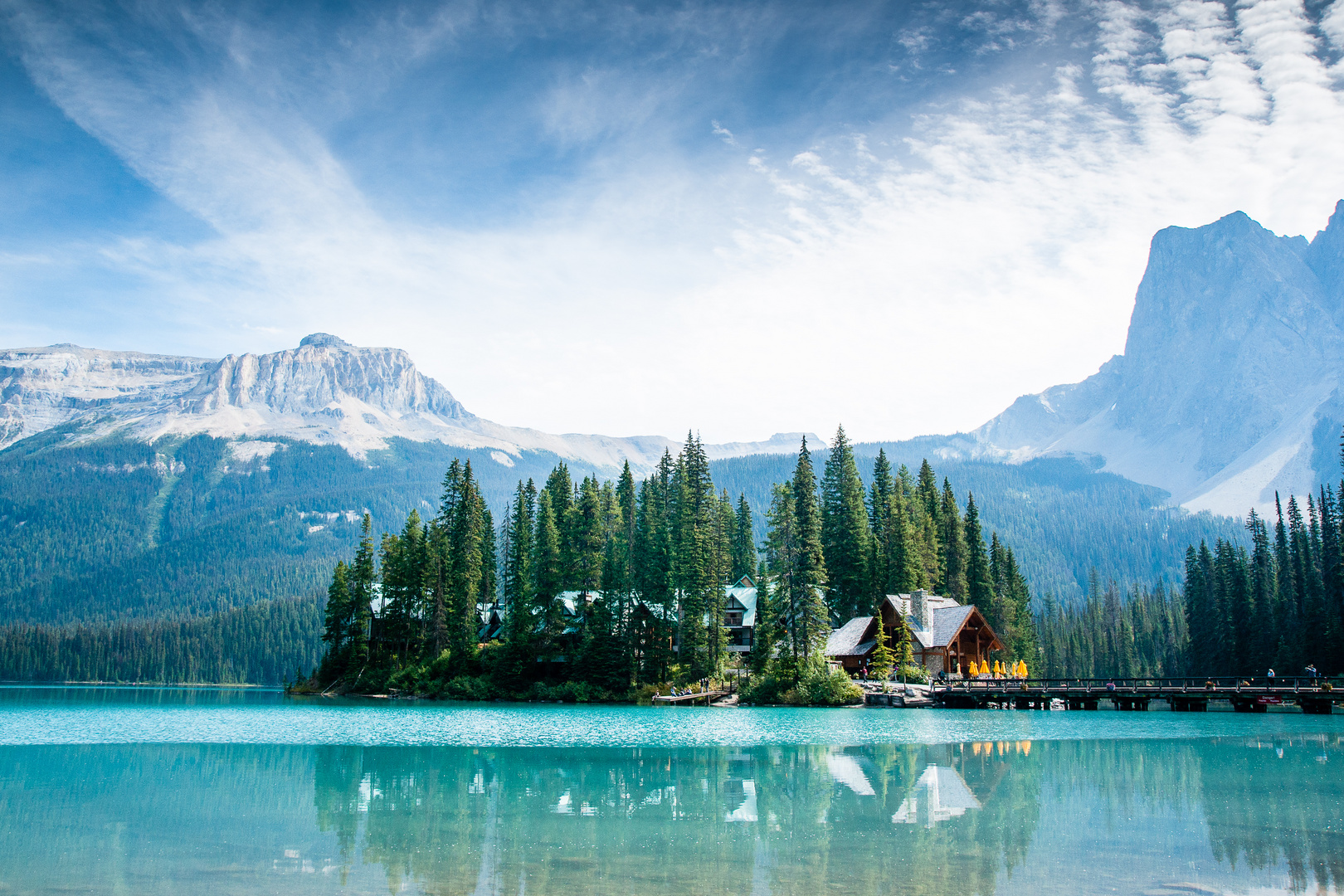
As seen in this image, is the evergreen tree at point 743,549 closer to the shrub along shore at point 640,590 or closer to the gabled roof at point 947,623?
the shrub along shore at point 640,590

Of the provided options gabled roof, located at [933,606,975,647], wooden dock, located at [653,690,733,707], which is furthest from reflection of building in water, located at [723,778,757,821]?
gabled roof, located at [933,606,975,647]

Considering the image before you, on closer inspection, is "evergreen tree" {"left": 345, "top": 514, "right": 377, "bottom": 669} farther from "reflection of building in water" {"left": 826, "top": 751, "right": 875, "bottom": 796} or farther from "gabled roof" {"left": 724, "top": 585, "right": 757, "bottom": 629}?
"reflection of building in water" {"left": 826, "top": 751, "right": 875, "bottom": 796}

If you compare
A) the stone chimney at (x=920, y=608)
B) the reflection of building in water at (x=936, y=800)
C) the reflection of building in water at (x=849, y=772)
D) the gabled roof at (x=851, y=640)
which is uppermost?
the stone chimney at (x=920, y=608)

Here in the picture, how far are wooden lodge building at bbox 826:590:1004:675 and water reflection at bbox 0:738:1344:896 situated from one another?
39409mm

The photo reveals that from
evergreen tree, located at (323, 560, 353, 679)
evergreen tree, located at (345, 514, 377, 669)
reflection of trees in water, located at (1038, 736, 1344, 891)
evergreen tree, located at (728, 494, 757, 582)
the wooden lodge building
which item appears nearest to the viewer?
reflection of trees in water, located at (1038, 736, 1344, 891)

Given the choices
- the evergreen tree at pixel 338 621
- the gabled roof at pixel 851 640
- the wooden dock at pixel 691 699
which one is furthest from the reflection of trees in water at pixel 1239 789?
the evergreen tree at pixel 338 621

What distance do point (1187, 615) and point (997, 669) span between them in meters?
59.8

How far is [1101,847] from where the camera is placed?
1574cm

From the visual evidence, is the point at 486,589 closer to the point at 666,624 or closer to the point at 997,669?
the point at 666,624

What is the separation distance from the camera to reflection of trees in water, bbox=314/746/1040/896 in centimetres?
1373

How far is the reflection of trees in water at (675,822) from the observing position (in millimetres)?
13731

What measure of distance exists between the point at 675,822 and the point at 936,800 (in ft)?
21.7

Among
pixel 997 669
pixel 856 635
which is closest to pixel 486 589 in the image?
pixel 856 635

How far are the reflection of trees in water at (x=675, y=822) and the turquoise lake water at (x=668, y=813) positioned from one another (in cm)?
8
